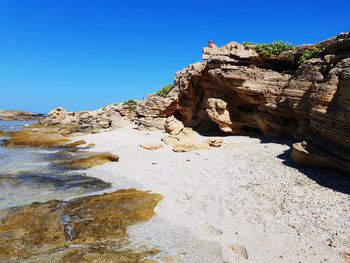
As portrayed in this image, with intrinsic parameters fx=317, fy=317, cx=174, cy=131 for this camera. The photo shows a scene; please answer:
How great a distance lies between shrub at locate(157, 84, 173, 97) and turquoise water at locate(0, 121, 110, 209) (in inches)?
868

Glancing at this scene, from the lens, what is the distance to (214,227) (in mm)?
11523

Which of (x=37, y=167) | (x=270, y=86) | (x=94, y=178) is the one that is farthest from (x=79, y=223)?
(x=270, y=86)

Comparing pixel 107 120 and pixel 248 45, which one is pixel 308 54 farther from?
pixel 107 120

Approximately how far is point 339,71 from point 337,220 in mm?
8667

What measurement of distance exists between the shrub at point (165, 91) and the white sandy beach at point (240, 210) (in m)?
24.9

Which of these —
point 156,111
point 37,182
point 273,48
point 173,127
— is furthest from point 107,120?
point 37,182

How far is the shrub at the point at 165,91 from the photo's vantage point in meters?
45.5

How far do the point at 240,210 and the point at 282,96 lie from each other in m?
13.8

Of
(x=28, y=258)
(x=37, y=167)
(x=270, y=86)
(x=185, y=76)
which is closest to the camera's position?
(x=28, y=258)

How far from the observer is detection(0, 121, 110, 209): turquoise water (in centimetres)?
1545

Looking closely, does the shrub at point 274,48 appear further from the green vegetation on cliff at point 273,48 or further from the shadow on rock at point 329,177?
the shadow on rock at point 329,177

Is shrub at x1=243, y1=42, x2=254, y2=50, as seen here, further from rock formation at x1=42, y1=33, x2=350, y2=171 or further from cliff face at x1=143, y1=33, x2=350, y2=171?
cliff face at x1=143, y1=33, x2=350, y2=171

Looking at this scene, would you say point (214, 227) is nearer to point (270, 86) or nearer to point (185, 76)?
point (270, 86)

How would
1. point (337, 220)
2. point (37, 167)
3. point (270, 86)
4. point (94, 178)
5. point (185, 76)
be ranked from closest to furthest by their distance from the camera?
point (337, 220) < point (94, 178) < point (37, 167) < point (270, 86) < point (185, 76)
